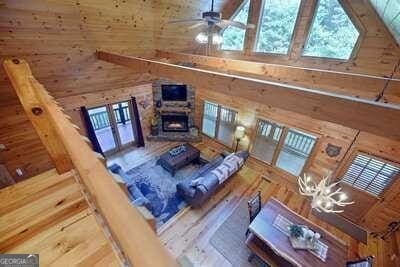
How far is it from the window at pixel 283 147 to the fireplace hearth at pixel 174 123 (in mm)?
2730

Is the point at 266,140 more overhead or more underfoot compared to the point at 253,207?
more overhead

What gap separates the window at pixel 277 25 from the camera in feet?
15.0

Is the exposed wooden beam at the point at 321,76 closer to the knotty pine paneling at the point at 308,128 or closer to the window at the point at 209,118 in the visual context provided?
the knotty pine paneling at the point at 308,128

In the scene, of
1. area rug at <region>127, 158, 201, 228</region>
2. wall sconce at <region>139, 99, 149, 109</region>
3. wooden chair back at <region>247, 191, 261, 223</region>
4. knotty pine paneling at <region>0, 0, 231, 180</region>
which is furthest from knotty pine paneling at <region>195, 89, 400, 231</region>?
wall sconce at <region>139, 99, 149, 109</region>

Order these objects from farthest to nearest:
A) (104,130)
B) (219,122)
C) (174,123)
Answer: (104,130)
(174,123)
(219,122)

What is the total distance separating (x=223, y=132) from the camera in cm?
655

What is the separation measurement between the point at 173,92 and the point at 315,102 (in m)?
5.64

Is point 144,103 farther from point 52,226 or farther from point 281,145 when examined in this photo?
point 52,226

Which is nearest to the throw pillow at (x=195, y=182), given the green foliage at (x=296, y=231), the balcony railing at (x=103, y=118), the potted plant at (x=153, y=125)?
the green foliage at (x=296, y=231)

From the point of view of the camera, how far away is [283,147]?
518 cm

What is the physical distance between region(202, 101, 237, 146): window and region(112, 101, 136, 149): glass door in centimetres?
269

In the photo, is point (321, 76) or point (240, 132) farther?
point (240, 132)

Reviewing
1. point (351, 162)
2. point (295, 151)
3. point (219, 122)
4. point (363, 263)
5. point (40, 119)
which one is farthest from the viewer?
point (219, 122)

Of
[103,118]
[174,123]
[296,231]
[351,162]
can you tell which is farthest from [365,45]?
[103,118]
